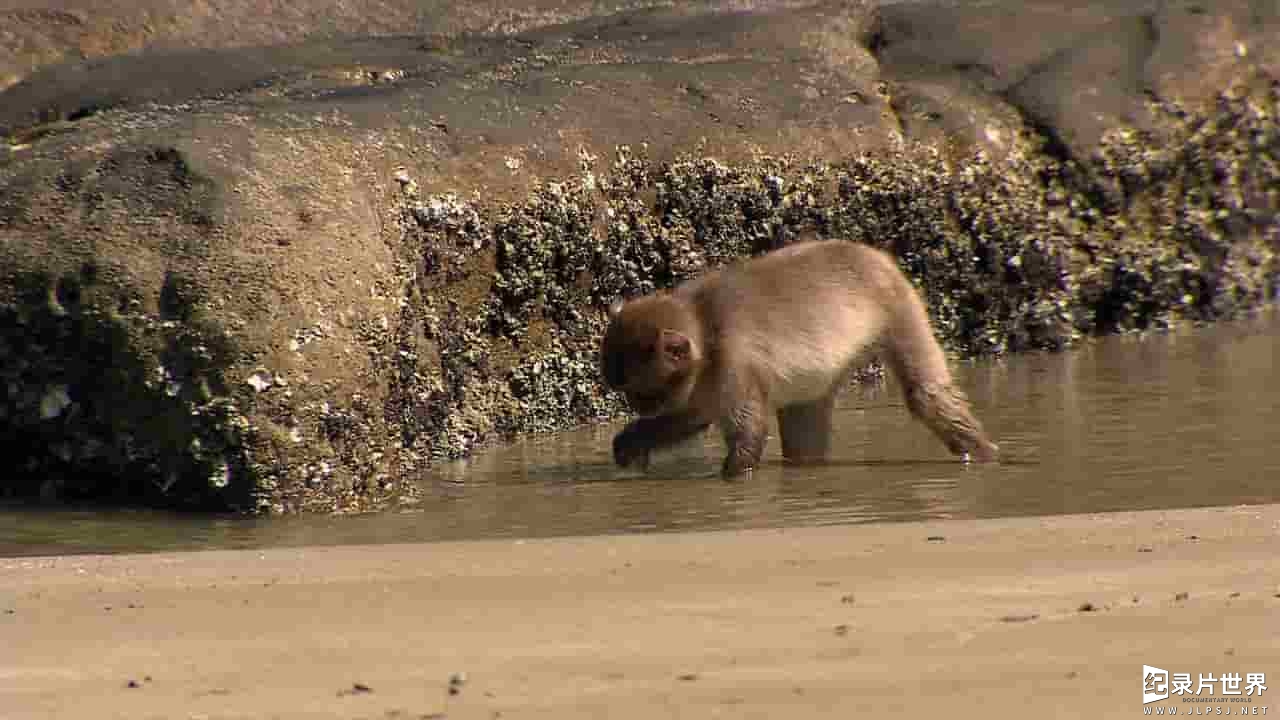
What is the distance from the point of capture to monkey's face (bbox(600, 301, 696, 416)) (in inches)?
275

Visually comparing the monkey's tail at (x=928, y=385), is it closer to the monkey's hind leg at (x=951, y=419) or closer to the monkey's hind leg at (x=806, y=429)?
the monkey's hind leg at (x=951, y=419)

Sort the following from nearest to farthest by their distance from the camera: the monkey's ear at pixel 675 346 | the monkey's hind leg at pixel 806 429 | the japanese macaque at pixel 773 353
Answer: the monkey's ear at pixel 675 346 < the japanese macaque at pixel 773 353 < the monkey's hind leg at pixel 806 429

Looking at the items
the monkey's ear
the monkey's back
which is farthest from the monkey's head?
the monkey's back

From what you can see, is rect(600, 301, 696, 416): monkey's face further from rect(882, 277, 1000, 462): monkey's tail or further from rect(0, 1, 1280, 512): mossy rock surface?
rect(882, 277, 1000, 462): monkey's tail

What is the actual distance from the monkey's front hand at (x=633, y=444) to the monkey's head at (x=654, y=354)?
0.10m

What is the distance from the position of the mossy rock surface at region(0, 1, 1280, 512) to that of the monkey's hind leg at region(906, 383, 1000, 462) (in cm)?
166

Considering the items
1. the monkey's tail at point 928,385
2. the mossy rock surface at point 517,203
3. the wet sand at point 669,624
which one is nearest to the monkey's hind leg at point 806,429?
the monkey's tail at point 928,385

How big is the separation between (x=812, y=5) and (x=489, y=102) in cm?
345

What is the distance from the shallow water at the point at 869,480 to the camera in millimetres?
5977

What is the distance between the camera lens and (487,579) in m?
4.55

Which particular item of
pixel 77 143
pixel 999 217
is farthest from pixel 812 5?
pixel 77 143

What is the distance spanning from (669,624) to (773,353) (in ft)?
11.4

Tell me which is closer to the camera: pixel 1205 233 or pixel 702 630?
pixel 702 630

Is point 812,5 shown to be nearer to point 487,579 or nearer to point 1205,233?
point 1205,233
